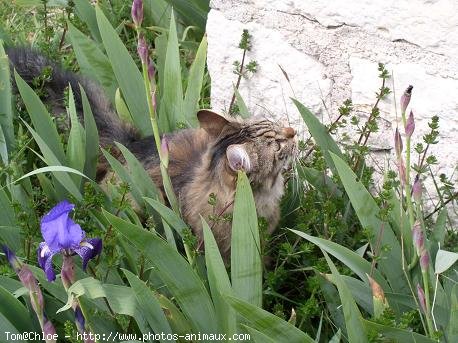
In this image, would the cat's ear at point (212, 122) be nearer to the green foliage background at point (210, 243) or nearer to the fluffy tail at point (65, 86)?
the green foliage background at point (210, 243)

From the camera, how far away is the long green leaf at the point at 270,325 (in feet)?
5.88

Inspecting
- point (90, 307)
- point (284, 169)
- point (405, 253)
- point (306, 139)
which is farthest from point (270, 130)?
point (90, 307)

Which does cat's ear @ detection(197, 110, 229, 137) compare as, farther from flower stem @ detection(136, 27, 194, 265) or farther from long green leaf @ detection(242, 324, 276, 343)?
long green leaf @ detection(242, 324, 276, 343)

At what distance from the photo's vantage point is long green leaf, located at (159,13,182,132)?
9.97 feet

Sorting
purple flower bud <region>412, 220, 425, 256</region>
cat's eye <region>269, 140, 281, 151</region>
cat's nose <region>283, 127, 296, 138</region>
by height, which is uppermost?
purple flower bud <region>412, 220, 425, 256</region>

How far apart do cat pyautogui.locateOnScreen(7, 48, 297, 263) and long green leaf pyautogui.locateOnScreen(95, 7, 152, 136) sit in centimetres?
14

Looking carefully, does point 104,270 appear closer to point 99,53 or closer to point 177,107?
point 177,107

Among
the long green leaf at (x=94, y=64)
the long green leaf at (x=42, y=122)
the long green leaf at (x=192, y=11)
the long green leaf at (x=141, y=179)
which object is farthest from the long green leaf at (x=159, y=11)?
the long green leaf at (x=141, y=179)

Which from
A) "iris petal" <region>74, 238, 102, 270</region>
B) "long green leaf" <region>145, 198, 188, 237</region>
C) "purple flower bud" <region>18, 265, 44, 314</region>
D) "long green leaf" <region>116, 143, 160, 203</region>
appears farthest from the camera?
"long green leaf" <region>116, 143, 160, 203</region>

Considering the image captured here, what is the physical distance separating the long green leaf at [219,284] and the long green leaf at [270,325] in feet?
0.34

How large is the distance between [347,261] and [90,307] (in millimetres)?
690

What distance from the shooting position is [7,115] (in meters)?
2.77

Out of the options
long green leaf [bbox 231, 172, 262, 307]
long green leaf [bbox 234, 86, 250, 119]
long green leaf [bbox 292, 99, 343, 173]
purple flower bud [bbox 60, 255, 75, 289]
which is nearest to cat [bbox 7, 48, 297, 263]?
long green leaf [bbox 234, 86, 250, 119]

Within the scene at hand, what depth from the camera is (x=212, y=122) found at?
2.79 m
